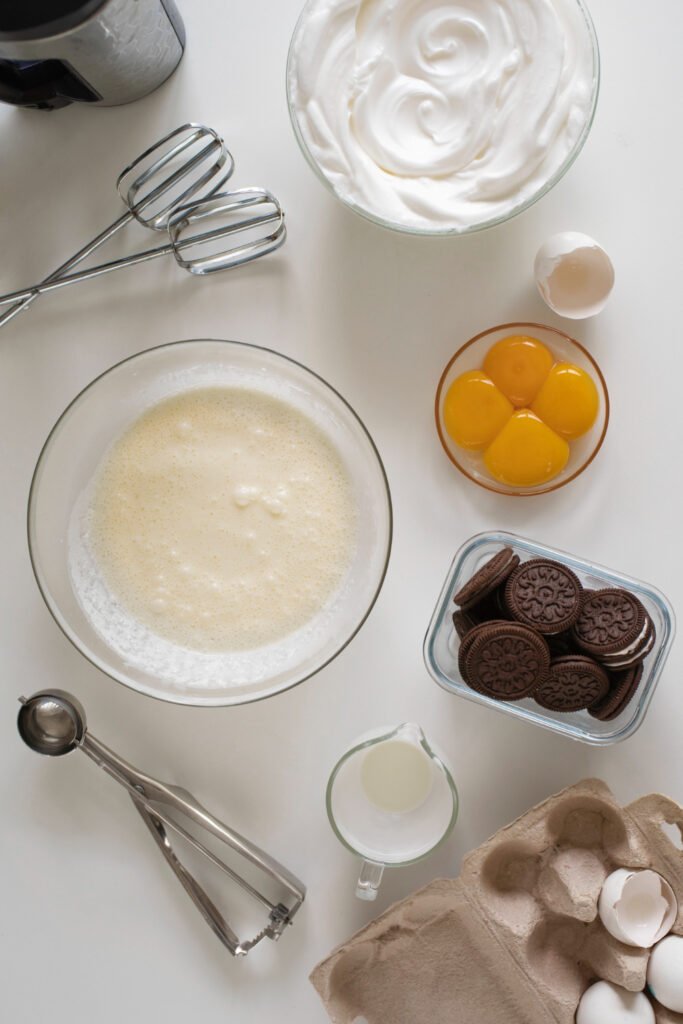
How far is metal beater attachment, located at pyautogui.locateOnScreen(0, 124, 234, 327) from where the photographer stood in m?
1.16

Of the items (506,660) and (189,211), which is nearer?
(506,660)

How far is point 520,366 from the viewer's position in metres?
1.15

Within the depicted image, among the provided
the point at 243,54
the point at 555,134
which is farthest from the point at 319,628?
the point at 243,54

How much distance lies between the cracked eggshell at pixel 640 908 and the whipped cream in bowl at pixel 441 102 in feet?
2.79

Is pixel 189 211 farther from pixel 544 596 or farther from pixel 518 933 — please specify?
pixel 518 933

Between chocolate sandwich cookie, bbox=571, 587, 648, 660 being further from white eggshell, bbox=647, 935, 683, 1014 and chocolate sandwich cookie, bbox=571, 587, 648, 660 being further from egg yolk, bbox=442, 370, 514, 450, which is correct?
white eggshell, bbox=647, 935, 683, 1014

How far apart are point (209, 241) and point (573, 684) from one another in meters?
0.78

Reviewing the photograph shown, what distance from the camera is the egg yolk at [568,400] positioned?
3.75 ft

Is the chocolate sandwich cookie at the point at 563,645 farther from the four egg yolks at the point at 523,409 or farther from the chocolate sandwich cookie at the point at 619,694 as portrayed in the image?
the four egg yolks at the point at 523,409

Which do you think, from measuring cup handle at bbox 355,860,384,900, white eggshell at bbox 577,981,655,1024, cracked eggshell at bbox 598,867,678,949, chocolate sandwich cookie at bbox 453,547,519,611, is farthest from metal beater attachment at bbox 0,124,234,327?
white eggshell at bbox 577,981,655,1024

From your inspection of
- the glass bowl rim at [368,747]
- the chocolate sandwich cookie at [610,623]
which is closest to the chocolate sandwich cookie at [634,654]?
the chocolate sandwich cookie at [610,623]

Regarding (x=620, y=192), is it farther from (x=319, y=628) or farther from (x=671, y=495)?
(x=319, y=628)

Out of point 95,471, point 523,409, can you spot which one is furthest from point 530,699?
point 95,471

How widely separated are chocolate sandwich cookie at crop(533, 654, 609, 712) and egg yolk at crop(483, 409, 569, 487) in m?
0.25
